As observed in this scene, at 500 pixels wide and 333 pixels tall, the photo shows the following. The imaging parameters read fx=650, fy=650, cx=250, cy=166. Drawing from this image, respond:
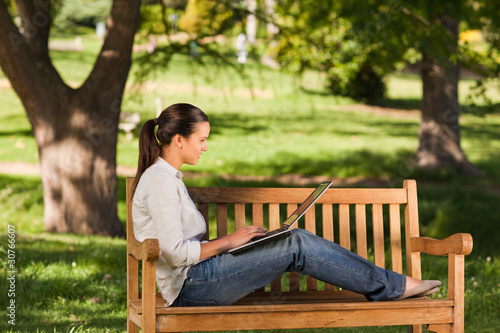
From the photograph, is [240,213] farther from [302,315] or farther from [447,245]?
[447,245]

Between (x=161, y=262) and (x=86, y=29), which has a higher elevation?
(x=86, y=29)

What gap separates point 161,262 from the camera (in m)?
3.14

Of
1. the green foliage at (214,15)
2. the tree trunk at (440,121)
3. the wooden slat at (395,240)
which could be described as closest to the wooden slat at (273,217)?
the wooden slat at (395,240)

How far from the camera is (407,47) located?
9.35 meters

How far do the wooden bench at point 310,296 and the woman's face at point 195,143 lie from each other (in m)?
0.44

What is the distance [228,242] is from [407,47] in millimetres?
6996

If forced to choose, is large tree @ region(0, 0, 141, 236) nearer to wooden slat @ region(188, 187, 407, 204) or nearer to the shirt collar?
wooden slat @ region(188, 187, 407, 204)

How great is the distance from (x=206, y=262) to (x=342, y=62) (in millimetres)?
7308

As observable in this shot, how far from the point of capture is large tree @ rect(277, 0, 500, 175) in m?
8.48

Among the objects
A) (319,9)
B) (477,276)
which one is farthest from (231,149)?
(477,276)

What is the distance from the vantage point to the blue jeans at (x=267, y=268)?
3.11 m

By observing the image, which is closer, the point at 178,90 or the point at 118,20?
the point at 118,20

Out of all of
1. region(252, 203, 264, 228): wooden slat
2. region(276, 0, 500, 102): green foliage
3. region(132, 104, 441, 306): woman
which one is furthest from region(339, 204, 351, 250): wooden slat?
region(276, 0, 500, 102): green foliage

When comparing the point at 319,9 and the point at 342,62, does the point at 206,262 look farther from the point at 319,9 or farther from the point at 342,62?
the point at 319,9
